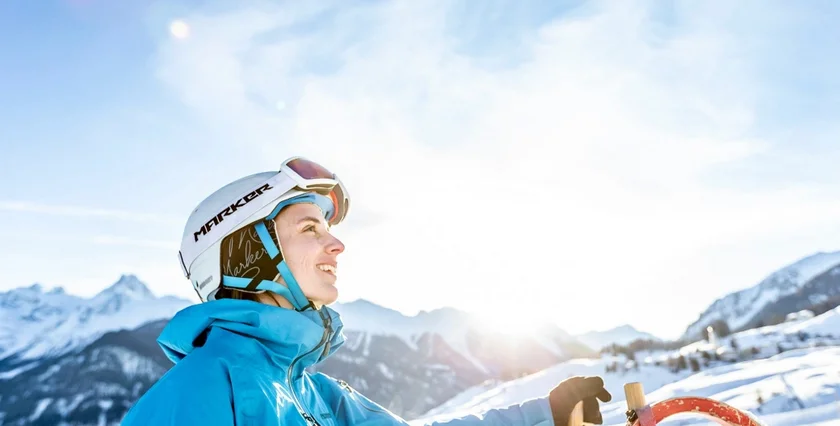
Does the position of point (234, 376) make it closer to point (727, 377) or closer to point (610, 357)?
point (727, 377)

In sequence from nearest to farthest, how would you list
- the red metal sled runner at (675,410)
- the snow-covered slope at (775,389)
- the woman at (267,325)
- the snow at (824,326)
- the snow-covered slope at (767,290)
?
the woman at (267,325)
the red metal sled runner at (675,410)
the snow-covered slope at (775,389)
the snow at (824,326)
the snow-covered slope at (767,290)

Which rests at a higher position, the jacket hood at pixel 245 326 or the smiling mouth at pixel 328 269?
the smiling mouth at pixel 328 269

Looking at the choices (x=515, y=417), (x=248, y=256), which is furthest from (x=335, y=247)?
(x=515, y=417)

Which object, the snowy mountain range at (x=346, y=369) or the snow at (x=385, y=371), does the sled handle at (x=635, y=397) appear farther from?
the snow at (x=385, y=371)

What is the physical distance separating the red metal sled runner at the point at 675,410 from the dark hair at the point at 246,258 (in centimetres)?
205

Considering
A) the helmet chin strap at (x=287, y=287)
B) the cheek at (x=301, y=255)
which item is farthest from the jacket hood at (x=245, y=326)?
the cheek at (x=301, y=255)

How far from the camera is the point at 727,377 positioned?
43.7ft

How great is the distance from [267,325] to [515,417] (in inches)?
73.7

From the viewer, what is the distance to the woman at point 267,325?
6.65ft

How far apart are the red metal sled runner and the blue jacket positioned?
1330 millimetres

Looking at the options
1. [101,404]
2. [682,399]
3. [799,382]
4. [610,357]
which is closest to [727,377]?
[799,382]

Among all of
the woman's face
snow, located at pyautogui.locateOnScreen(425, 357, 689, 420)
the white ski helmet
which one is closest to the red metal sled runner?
the woman's face

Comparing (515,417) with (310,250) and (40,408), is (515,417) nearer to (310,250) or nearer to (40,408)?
(310,250)

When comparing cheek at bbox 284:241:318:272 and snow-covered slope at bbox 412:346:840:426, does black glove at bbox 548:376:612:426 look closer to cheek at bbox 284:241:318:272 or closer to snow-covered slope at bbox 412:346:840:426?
snow-covered slope at bbox 412:346:840:426
